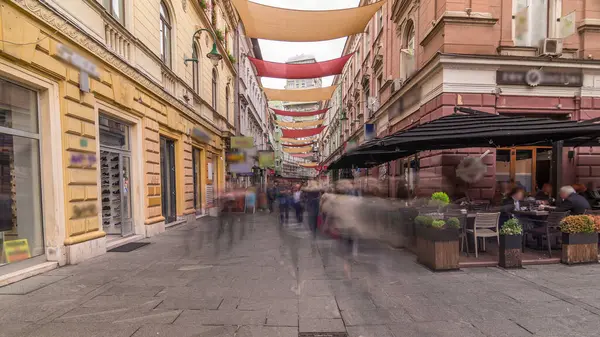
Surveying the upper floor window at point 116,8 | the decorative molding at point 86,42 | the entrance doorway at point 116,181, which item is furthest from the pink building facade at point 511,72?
the entrance doorway at point 116,181

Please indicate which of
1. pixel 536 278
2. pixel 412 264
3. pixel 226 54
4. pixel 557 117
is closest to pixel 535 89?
pixel 557 117

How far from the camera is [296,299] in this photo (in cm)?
396

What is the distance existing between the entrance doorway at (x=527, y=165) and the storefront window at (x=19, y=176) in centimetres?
1250

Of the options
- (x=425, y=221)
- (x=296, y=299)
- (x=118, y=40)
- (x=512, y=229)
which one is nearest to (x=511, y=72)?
(x=512, y=229)

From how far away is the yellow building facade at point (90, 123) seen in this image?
5082mm


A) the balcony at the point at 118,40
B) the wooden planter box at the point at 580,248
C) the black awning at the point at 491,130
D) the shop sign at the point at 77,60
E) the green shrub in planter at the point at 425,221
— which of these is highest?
the balcony at the point at 118,40

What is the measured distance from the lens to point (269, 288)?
4363mm

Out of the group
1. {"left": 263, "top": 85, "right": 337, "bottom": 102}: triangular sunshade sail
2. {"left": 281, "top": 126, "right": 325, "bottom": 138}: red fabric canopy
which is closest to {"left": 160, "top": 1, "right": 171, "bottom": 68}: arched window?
{"left": 263, "top": 85, "right": 337, "bottom": 102}: triangular sunshade sail

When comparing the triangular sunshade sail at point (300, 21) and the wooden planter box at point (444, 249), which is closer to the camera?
the wooden planter box at point (444, 249)

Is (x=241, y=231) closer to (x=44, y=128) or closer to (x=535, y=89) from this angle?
(x=44, y=128)

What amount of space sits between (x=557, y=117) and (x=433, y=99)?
416 centimetres

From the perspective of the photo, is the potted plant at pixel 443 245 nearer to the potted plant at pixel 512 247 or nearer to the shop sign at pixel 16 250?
the potted plant at pixel 512 247

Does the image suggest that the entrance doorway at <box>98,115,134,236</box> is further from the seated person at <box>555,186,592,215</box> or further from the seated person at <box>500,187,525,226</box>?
the seated person at <box>555,186,592,215</box>

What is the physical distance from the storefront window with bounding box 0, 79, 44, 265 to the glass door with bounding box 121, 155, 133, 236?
2.56 m
